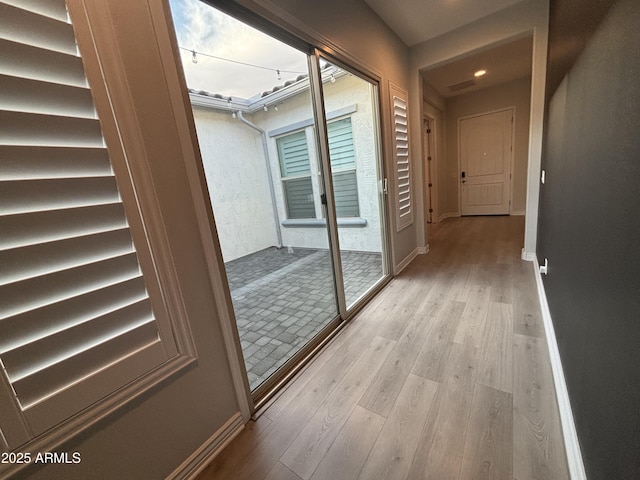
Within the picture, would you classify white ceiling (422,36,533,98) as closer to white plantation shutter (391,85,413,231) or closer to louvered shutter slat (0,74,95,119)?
white plantation shutter (391,85,413,231)

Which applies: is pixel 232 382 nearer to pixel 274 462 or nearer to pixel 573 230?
pixel 274 462

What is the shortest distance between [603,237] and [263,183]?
2.92 metres

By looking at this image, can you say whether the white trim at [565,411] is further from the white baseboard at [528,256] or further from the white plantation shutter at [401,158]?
the white plantation shutter at [401,158]

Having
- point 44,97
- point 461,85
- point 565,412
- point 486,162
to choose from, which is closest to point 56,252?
point 44,97

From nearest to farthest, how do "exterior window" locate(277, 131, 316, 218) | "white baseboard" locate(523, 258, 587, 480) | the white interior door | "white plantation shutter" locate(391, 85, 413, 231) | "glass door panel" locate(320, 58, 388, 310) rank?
1. "white baseboard" locate(523, 258, 587, 480)
2. "white plantation shutter" locate(391, 85, 413, 231)
3. "exterior window" locate(277, 131, 316, 218)
4. "glass door panel" locate(320, 58, 388, 310)
5. the white interior door

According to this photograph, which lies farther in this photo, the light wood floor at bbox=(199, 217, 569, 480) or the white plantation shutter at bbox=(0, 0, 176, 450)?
the light wood floor at bbox=(199, 217, 569, 480)

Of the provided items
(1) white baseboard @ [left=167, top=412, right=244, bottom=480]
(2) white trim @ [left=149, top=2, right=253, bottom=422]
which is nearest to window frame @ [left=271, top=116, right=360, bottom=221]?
(2) white trim @ [left=149, top=2, right=253, bottom=422]

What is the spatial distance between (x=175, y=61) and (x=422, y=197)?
10.6 feet

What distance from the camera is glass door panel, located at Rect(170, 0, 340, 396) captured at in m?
1.94

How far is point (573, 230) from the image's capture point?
127cm

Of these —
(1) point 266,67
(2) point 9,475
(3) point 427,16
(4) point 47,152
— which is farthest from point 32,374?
(3) point 427,16

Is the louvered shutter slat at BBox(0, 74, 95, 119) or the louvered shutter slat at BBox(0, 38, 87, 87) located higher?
the louvered shutter slat at BBox(0, 38, 87, 87)

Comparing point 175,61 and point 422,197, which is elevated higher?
point 175,61

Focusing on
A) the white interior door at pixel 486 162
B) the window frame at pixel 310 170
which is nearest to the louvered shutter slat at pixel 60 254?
the window frame at pixel 310 170
